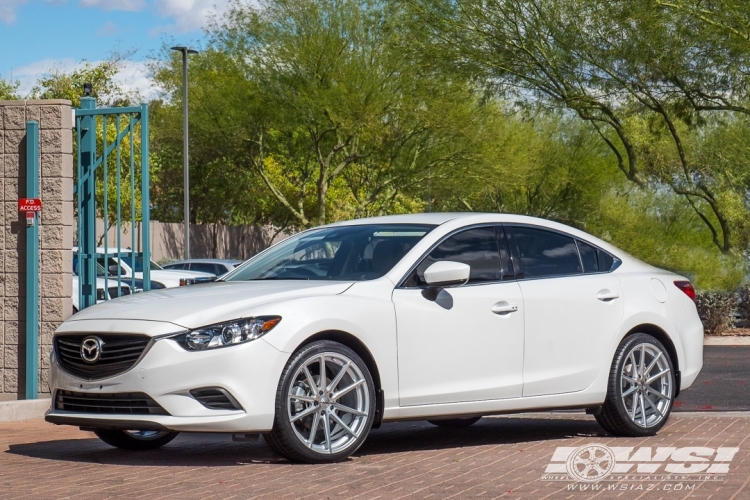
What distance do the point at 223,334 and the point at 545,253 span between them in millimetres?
2773

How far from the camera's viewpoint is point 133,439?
27.7ft

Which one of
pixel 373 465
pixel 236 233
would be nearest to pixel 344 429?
pixel 373 465

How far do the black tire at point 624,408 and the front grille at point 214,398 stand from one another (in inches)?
115

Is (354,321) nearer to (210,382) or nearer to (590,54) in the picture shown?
(210,382)

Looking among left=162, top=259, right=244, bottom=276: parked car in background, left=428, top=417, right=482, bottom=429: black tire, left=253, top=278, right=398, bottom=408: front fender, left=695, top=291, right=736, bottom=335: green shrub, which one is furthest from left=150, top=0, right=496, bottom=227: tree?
left=253, top=278, right=398, bottom=408: front fender

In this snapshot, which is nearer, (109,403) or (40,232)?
(109,403)

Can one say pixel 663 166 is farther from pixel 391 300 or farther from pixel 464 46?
pixel 391 300

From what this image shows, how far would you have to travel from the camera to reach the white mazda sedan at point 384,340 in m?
7.13

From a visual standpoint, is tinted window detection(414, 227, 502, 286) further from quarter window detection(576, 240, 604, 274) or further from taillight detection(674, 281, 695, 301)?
taillight detection(674, 281, 695, 301)

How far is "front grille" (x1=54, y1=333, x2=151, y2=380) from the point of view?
7258 millimetres

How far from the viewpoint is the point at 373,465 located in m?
7.44

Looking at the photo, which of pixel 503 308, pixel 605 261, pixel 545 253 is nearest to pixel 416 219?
pixel 503 308

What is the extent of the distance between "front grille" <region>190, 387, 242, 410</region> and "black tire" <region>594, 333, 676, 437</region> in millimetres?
2931

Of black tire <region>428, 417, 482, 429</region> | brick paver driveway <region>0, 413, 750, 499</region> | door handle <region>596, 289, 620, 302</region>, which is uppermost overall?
door handle <region>596, 289, 620, 302</region>
